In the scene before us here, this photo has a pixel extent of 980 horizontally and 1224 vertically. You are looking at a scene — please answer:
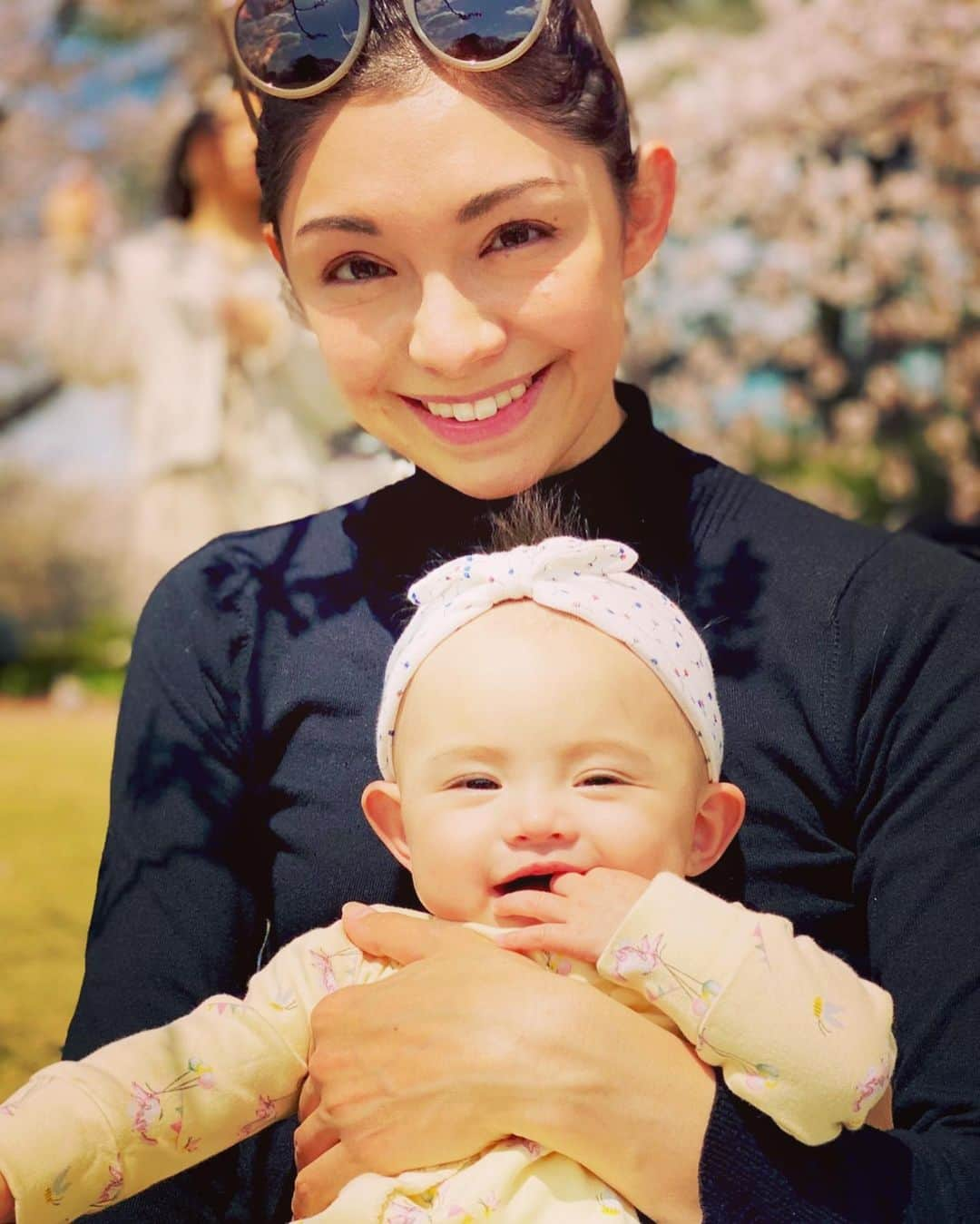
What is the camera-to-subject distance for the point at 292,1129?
96.0 inches

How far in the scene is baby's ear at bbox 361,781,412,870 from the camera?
227 cm

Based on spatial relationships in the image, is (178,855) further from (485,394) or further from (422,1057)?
(485,394)

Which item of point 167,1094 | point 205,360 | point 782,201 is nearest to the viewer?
point 167,1094

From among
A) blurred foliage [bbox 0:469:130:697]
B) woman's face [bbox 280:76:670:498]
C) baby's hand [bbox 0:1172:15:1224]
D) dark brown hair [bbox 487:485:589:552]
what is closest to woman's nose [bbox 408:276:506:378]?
woman's face [bbox 280:76:670:498]

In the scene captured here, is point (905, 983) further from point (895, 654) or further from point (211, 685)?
point (211, 685)

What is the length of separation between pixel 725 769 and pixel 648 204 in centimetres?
100

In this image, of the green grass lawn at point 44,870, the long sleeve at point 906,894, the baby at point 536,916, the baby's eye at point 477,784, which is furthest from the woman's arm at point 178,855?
the green grass lawn at point 44,870

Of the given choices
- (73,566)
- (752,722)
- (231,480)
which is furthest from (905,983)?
(73,566)

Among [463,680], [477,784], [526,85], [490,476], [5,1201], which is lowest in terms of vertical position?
[5,1201]

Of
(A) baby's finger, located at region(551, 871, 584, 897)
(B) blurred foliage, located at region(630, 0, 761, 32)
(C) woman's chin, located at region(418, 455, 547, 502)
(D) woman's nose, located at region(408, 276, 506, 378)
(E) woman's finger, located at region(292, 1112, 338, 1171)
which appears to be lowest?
(E) woman's finger, located at region(292, 1112, 338, 1171)

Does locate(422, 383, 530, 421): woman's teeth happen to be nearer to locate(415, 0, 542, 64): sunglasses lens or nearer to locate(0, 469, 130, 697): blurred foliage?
locate(415, 0, 542, 64): sunglasses lens

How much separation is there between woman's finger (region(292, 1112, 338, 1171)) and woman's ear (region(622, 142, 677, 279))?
4.83 ft

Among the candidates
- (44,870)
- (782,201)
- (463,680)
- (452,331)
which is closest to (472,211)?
(452,331)

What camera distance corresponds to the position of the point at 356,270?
239 cm
